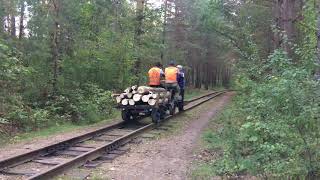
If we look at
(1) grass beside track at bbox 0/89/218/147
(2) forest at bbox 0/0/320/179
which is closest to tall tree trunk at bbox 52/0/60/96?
(2) forest at bbox 0/0/320/179

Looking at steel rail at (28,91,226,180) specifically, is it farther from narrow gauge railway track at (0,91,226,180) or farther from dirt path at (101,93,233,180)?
dirt path at (101,93,233,180)

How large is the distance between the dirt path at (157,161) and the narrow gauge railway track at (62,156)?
2.14 feet

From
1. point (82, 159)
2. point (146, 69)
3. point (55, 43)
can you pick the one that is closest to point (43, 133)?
point (82, 159)

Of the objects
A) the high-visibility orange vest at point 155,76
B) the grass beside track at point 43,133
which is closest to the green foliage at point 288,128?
the grass beside track at point 43,133

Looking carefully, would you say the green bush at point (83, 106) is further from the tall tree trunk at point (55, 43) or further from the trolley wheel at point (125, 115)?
the trolley wheel at point (125, 115)

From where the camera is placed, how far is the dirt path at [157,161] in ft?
30.3

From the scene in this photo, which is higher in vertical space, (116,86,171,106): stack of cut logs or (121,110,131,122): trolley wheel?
(116,86,171,106): stack of cut logs

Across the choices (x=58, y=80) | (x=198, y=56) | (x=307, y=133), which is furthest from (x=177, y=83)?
(x=198, y=56)

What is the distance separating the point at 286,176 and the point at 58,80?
13.4 meters

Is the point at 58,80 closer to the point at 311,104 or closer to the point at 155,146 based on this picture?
the point at 155,146

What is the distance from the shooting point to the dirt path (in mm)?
9242

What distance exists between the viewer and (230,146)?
385 inches

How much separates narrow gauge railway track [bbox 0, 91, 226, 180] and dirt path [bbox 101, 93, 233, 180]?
65cm

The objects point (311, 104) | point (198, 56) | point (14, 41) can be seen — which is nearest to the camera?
point (311, 104)
